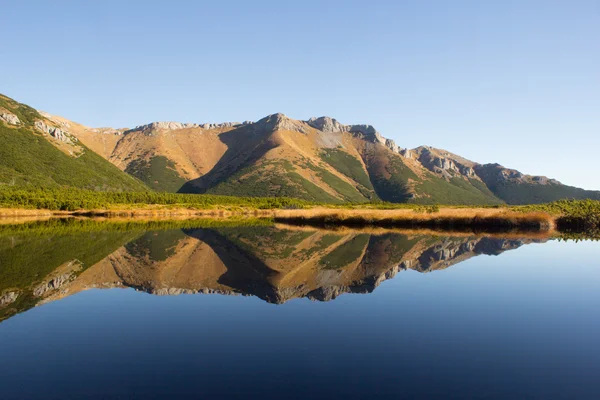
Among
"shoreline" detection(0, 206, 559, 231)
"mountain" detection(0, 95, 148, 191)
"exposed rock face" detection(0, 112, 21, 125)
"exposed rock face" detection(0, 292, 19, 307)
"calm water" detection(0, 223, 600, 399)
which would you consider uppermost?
"exposed rock face" detection(0, 112, 21, 125)

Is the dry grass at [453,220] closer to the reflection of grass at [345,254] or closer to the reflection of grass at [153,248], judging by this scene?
the reflection of grass at [345,254]

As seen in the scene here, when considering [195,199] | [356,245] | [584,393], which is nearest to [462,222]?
[356,245]

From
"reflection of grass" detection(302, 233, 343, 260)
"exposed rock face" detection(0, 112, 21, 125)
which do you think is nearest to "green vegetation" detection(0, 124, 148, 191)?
"exposed rock face" detection(0, 112, 21, 125)

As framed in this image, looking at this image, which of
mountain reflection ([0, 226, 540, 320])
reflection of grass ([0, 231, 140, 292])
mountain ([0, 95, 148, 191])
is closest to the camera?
mountain reflection ([0, 226, 540, 320])

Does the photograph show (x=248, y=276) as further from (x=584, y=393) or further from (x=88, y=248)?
(x=88, y=248)

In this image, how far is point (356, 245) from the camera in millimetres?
38094

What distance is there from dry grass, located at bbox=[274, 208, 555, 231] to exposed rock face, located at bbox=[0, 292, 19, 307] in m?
49.5

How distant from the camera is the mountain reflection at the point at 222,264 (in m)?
20.3

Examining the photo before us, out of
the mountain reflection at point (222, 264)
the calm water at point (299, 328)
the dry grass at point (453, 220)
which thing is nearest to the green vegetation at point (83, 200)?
the dry grass at point (453, 220)

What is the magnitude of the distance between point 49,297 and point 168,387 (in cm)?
1241

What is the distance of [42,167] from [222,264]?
556ft

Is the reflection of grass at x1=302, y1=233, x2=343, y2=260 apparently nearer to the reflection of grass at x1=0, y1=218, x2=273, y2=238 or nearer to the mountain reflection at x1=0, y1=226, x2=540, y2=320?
the mountain reflection at x1=0, y1=226, x2=540, y2=320

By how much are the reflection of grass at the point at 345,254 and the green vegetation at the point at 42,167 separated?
445 ft

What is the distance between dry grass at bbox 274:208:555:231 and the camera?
55.8 metres
